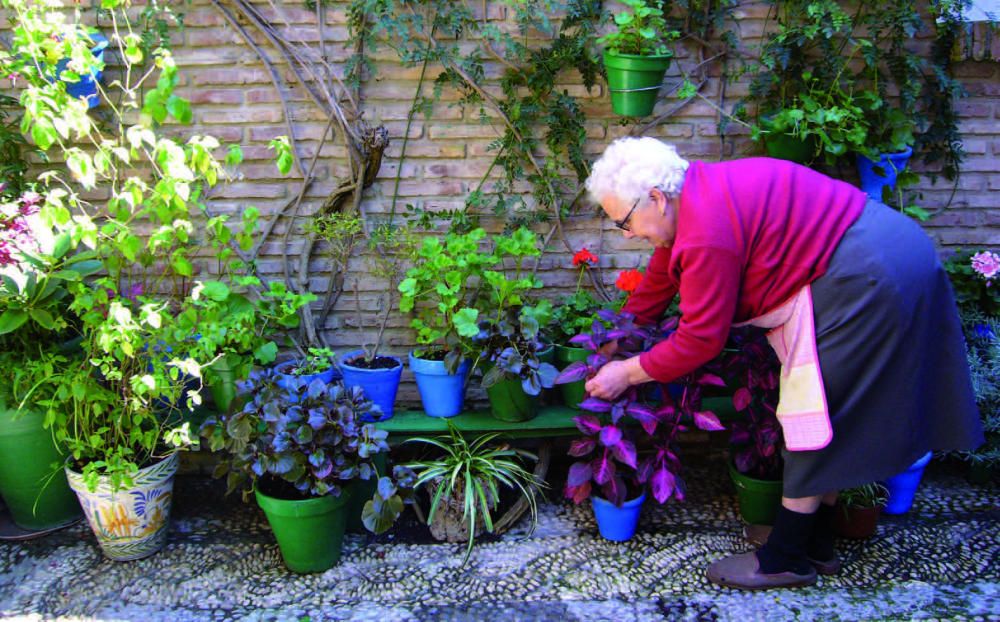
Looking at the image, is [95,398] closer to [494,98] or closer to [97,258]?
[97,258]

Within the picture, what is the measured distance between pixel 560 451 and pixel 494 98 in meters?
1.59

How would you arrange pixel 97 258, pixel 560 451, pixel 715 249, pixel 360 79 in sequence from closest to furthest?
1. pixel 715 249
2. pixel 97 258
3. pixel 360 79
4. pixel 560 451

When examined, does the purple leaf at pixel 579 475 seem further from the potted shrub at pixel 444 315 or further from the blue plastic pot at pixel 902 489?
the blue plastic pot at pixel 902 489

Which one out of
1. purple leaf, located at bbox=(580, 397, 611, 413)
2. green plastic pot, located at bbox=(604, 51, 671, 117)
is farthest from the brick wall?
purple leaf, located at bbox=(580, 397, 611, 413)

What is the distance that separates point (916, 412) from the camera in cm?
241

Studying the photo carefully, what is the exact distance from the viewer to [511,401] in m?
3.08

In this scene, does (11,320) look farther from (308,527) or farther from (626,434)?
(626,434)

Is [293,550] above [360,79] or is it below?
below

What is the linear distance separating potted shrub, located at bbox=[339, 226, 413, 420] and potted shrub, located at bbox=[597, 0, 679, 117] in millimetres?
1008

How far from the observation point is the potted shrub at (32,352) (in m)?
2.71

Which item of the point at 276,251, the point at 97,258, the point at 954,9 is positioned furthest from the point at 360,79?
the point at 954,9

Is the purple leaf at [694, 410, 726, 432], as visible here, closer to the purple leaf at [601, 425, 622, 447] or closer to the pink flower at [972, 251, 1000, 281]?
the purple leaf at [601, 425, 622, 447]

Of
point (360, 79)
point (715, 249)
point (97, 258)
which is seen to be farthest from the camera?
point (360, 79)

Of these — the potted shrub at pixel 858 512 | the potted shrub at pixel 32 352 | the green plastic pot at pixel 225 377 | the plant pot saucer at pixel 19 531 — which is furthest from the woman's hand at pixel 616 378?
the plant pot saucer at pixel 19 531
